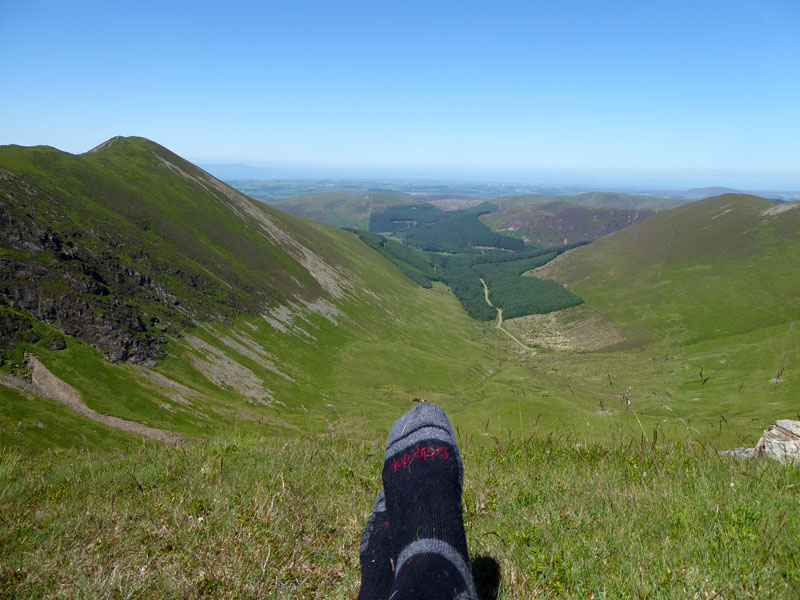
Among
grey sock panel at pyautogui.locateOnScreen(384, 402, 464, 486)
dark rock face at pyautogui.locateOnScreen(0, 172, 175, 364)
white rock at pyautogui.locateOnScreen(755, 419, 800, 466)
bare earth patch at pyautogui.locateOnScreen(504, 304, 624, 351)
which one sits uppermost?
grey sock panel at pyautogui.locateOnScreen(384, 402, 464, 486)

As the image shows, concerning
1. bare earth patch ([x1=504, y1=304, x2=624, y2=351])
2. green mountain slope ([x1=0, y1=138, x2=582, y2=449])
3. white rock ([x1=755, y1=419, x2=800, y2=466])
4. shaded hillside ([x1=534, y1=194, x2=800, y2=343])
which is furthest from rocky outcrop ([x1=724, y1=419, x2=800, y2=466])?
shaded hillside ([x1=534, y1=194, x2=800, y2=343])

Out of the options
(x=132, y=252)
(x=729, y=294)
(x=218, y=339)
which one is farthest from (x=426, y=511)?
(x=729, y=294)

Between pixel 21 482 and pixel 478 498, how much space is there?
5.96 metres

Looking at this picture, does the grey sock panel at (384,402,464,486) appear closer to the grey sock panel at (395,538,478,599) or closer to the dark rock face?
the grey sock panel at (395,538,478,599)

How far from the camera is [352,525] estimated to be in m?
4.77

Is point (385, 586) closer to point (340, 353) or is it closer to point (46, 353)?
point (46, 353)

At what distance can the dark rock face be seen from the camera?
273 ft

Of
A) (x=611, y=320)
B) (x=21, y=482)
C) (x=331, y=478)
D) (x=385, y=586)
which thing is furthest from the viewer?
(x=611, y=320)

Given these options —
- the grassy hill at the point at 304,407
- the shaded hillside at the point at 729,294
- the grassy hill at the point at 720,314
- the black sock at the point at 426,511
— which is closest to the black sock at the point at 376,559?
the black sock at the point at 426,511

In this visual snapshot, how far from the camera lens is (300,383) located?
364ft

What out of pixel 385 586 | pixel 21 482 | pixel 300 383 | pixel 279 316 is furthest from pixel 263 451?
pixel 279 316

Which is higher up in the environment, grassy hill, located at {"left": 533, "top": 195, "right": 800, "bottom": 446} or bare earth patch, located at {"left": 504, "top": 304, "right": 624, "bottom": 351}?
grassy hill, located at {"left": 533, "top": 195, "right": 800, "bottom": 446}

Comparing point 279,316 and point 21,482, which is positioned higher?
point 21,482

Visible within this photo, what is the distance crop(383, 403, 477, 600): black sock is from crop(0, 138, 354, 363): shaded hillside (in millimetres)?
99557
